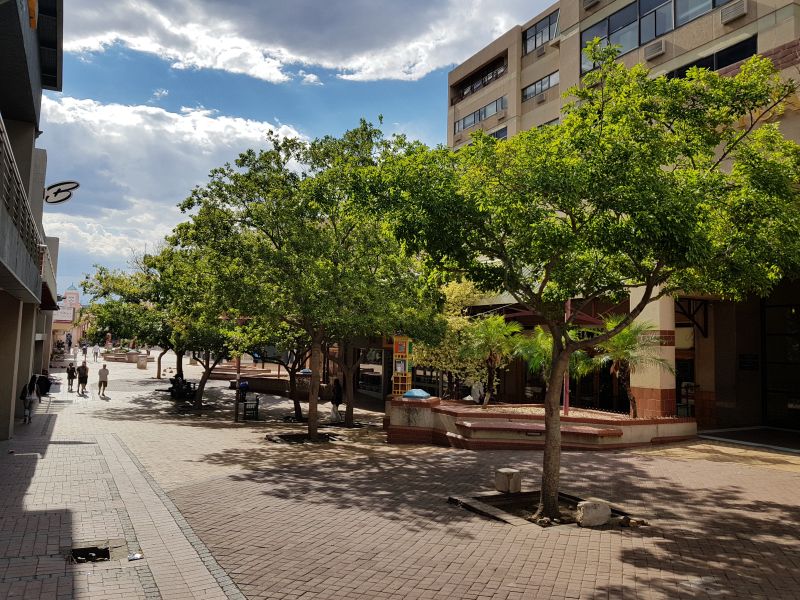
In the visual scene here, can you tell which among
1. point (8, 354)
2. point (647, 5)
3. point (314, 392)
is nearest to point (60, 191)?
point (8, 354)

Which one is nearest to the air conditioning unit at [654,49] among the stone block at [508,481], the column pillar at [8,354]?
the stone block at [508,481]

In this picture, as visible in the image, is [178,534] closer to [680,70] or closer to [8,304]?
[8,304]

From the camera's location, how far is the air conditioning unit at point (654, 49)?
76.8 ft

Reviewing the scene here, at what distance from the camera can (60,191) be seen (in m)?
34.9

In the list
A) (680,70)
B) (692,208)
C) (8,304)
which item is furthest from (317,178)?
(680,70)

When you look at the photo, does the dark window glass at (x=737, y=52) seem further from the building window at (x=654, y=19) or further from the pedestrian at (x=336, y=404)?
the pedestrian at (x=336, y=404)

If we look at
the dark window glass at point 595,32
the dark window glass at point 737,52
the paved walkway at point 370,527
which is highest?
the dark window glass at point 595,32

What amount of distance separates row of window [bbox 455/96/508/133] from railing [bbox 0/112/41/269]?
1222 inches

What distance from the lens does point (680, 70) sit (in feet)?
75.0

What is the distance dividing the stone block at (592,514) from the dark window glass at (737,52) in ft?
59.0

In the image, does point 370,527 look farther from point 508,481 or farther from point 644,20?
point 644,20

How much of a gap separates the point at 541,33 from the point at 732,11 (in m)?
17.9

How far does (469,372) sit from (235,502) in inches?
543

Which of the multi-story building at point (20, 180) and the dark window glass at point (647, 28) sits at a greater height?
the dark window glass at point (647, 28)
